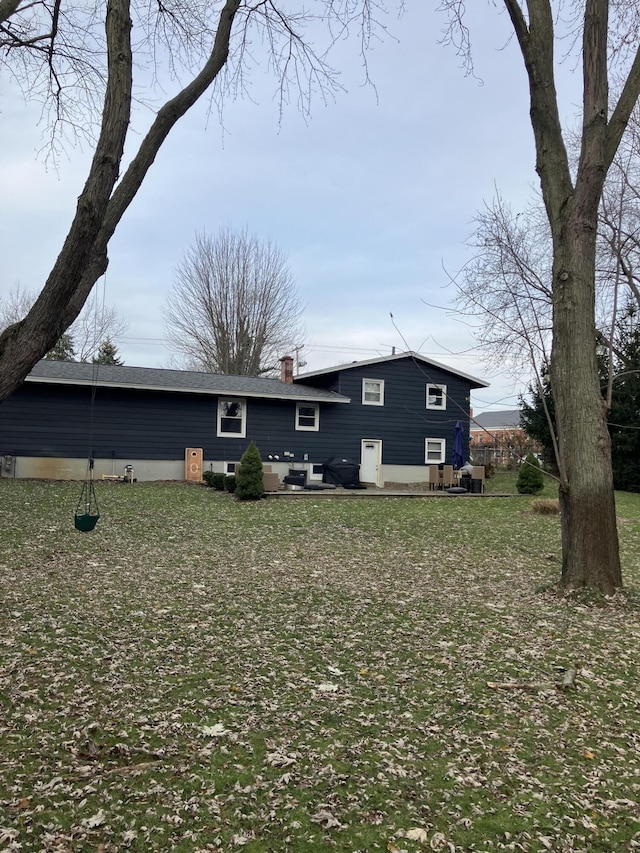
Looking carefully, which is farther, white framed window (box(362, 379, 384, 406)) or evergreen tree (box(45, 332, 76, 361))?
evergreen tree (box(45, 332, 76, 361))

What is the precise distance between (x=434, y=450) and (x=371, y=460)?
2.64 metres

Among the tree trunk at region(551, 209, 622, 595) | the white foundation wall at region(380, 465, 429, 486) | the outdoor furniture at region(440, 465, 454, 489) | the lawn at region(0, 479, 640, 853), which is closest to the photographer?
the lawn at region(0, 479, 640, 853)

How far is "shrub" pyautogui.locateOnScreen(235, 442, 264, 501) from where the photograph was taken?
1488 centimetres

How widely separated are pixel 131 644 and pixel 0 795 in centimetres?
198

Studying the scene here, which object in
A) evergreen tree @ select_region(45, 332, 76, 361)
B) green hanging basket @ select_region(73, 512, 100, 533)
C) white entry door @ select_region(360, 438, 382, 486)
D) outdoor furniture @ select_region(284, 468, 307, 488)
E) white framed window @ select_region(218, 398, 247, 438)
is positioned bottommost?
green hanging basket @ select_region(73, 512, 100, 533)

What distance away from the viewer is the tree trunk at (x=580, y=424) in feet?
20.2

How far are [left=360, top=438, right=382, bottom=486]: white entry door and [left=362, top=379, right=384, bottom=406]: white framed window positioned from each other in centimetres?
136

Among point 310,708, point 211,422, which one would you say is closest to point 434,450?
point 211,422

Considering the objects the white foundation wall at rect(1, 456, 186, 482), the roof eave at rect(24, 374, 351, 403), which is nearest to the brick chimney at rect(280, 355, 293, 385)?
the roof eave at rect(24, 374, 351, 403)

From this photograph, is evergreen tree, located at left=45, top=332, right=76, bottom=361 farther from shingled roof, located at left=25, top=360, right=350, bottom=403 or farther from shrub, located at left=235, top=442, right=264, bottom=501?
shrub, located at left=235, top=442, right=264, bottom=501

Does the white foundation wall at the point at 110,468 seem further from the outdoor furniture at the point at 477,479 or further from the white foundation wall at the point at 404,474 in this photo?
the outdoor furniture at the point at 477,479

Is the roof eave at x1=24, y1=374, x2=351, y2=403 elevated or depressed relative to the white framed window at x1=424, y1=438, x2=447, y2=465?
elevated

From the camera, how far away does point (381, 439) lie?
22.2m

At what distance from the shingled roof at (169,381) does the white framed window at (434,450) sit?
3.93m
